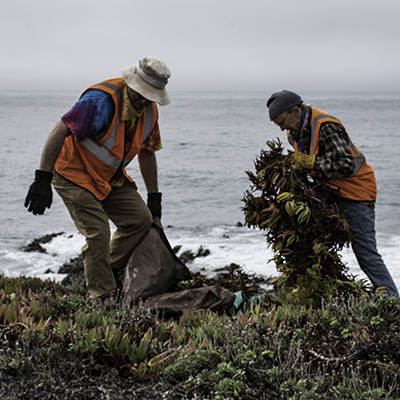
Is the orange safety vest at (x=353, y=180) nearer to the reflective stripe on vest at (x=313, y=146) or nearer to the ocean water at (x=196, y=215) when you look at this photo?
the reflective stripe on vest at (x=313, y=146)

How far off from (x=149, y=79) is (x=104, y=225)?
1.51m

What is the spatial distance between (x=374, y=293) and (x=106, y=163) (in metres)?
2.87

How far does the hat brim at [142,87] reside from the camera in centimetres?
440

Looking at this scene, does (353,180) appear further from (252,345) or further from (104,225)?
(104,225)

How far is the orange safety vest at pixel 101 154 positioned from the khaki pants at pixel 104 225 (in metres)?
0.10

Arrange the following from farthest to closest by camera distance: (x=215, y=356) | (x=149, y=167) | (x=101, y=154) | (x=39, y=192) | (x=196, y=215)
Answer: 1. (x=196, y=215)
2. (x=149, y=167)
3. (x=101, y=154)
4. (x=39, y=192)
5. (x=215, y=356)

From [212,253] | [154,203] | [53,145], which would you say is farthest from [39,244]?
[53,145]

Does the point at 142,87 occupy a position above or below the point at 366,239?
above

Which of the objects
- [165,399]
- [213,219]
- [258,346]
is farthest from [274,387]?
[213,219]

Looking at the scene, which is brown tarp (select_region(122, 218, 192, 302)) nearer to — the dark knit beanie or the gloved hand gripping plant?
the gloved hand gripping plant

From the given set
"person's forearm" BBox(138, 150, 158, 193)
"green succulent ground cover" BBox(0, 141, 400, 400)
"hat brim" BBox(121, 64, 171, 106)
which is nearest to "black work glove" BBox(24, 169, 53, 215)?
"green succulent ground cover" BBox(0, 141, 400, 400)

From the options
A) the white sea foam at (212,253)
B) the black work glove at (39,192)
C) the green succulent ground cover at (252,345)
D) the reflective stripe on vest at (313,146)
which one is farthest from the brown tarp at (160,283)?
the white sea foam at (212,253)

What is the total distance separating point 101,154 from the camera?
4.60 meters

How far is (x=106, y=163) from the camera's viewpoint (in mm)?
4656
